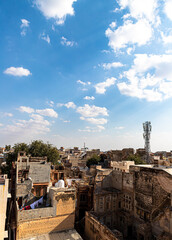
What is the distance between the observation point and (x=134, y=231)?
69.1ft

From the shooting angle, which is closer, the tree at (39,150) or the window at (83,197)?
the window at (83,197)

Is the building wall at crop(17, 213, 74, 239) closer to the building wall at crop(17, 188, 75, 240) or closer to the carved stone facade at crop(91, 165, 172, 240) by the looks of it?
the building wall at crop(17, 188, 75, 240)

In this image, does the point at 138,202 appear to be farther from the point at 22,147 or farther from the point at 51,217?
the point at 22,147

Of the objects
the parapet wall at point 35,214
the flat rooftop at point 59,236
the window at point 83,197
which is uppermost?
the parapet wall at point 35,214

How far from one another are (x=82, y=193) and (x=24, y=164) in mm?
11913

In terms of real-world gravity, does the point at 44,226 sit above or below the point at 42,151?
below

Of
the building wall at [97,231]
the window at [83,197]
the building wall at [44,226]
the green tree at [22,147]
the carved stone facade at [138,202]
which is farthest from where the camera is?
the green tree at [22,147]

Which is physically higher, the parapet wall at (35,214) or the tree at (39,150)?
the tree at (39,150)

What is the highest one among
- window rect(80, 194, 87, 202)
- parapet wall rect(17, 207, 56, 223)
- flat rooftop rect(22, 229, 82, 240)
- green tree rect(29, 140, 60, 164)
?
green tree rect(29, 140, 60, 164)

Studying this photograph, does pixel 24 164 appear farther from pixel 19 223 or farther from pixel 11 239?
pixel 19 223

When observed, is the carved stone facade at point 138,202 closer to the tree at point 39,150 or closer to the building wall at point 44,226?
the building wall at point 44,226

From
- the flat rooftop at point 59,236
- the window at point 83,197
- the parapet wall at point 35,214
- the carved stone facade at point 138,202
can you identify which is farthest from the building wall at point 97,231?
the window at point 83,197

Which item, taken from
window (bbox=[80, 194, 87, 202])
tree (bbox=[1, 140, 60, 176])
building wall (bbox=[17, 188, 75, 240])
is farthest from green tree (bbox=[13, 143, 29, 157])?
building wall (bbox=[17, 188, 75, 240])

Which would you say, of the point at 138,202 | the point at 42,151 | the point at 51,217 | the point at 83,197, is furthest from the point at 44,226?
the point at 42,151
